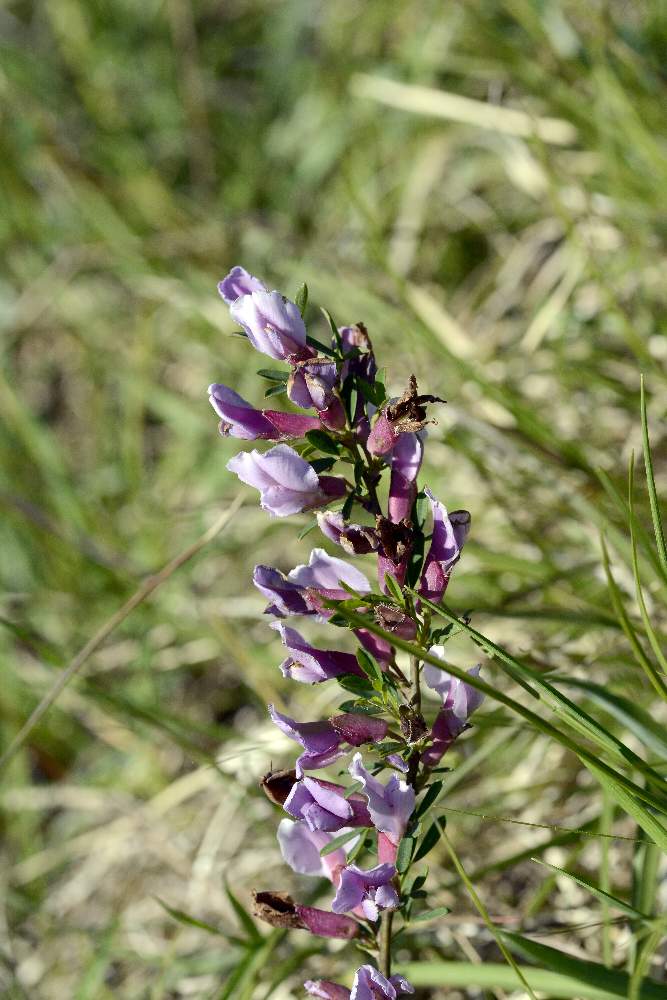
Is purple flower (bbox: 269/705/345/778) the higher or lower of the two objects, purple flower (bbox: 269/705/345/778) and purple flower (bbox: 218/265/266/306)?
the lower

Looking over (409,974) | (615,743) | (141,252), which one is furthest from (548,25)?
(409,974)

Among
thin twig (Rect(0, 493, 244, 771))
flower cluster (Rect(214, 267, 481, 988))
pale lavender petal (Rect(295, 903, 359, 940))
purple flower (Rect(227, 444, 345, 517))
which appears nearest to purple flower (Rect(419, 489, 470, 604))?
flower cluster (Rect(214, 267, 481, 988))

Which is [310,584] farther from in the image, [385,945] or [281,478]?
[385,945]

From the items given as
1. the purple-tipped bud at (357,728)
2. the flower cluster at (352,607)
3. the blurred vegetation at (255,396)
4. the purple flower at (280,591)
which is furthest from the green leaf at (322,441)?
the blurred vegetation at (255,396)

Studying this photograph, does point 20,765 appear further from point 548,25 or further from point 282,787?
point 548,25

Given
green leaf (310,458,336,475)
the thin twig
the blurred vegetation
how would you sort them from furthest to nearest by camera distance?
the blurred vegetation → the thin twig → green leaf (310,458,336,475)

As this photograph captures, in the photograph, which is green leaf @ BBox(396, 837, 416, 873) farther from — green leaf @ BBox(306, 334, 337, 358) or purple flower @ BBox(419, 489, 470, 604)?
green leaf @ BBox(306, 334, 337, 358)

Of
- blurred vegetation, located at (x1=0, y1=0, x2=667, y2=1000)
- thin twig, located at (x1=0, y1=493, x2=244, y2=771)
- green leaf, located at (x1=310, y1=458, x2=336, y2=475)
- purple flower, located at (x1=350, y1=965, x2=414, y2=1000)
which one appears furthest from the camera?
blurred vegetation, located at (x1=0, y1=0, x2=667, y2=1000)

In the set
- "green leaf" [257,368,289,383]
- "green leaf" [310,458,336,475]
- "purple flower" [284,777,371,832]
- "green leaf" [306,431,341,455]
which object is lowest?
"purple flower" [284,777,371,832]
